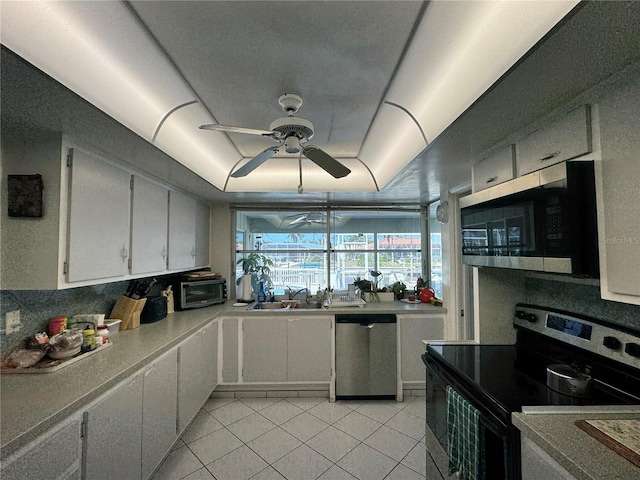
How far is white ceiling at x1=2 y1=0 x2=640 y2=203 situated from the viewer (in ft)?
3.12

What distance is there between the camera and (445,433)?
5.06 ft

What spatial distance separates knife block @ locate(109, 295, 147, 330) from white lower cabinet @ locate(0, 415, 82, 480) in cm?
118

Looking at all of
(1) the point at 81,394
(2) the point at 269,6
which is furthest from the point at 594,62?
(1) the point at 81,394

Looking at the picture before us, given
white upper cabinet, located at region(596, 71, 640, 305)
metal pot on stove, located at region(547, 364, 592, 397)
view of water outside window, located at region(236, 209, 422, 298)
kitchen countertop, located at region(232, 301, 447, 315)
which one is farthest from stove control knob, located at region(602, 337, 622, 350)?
view of water outside window, located at region(236, 209, 422, 298)

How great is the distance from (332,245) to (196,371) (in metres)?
2.17

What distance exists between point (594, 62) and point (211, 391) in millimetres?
3439

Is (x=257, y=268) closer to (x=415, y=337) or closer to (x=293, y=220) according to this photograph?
(x=293, y=220)

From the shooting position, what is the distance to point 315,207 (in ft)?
12.7

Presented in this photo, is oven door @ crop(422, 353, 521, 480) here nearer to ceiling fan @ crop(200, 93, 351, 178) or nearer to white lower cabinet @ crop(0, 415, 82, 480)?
ceiling fan @ crop(200, 93, 351, 178)

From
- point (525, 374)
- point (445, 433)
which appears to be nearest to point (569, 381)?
point (525, 374)

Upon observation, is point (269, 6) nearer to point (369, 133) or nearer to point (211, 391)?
point (369, 133)

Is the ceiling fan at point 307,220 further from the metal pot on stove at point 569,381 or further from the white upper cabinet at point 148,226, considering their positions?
the metal pot on stove at point 569,381

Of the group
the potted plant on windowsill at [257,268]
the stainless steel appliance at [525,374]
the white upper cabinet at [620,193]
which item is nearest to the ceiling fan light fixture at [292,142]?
the white upper cabinet at [620,193]

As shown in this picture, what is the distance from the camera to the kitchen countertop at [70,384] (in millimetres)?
1044
